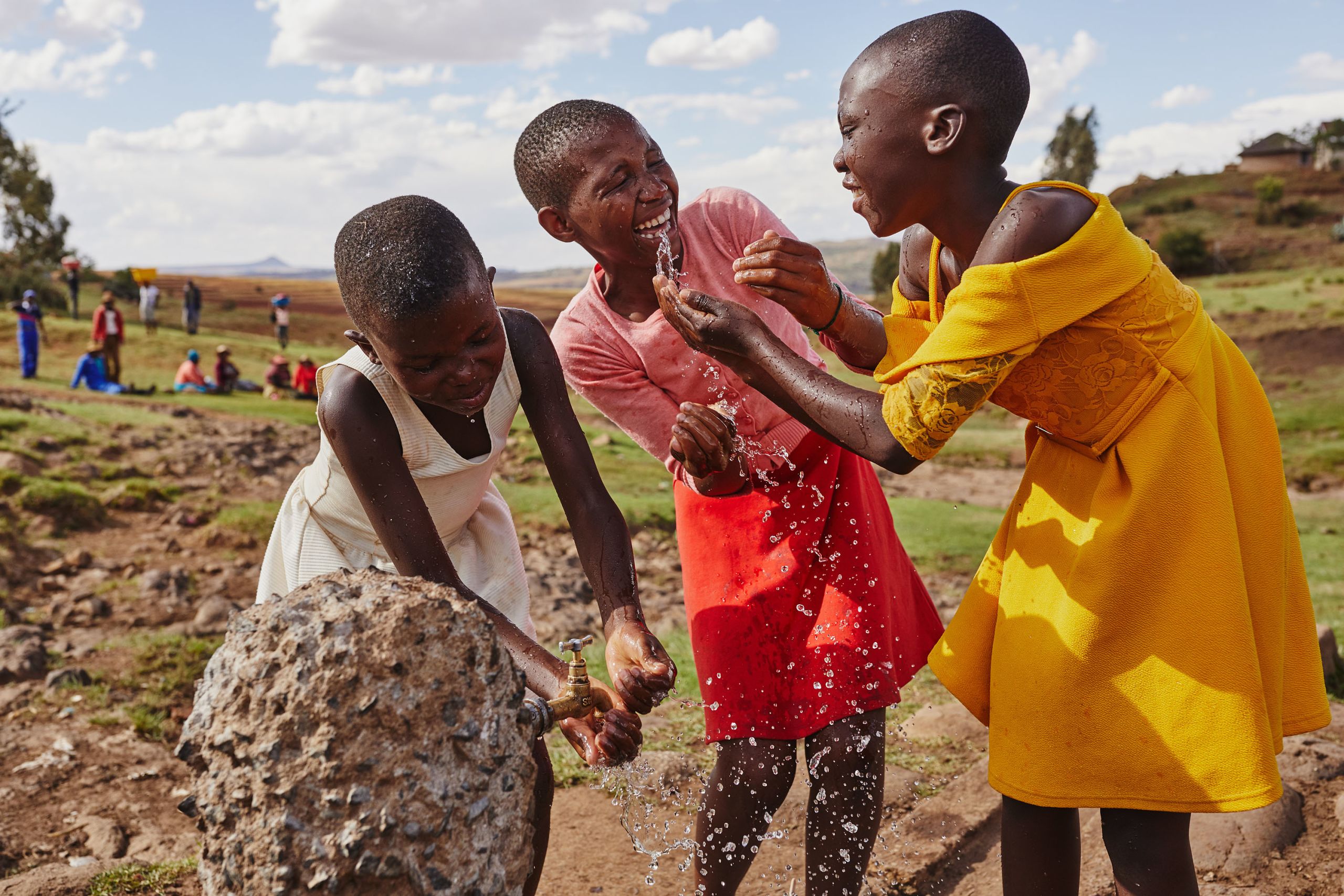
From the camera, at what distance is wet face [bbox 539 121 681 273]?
2689mm

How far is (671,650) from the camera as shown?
5332 mm

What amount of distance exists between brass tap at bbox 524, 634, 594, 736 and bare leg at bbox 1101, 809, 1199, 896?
1.07 metres

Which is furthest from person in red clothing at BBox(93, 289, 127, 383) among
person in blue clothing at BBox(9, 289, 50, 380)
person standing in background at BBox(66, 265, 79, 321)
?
person standing in background at BBox(66, 265, 79, 321)

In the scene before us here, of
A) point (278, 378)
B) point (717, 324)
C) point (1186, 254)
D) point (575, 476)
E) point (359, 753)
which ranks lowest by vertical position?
point (278, 378)

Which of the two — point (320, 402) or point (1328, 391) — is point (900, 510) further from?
point (1328, 391)

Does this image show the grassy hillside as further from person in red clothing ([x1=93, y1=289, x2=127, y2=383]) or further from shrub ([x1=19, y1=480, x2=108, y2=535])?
shrub ([x1=19, y1=480, x2=108, y2=535])

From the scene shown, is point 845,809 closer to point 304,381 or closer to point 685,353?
point 685,353

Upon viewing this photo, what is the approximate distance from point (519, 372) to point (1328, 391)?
50.4 ft

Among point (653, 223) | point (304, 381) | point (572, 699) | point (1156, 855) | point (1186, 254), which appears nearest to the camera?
point (572, 699)

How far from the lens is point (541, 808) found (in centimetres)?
226

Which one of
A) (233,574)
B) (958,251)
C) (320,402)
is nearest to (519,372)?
(320,402)

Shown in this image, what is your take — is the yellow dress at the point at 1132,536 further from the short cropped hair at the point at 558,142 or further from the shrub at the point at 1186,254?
the shrub at the point at 1186,254

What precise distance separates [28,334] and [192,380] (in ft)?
7.15

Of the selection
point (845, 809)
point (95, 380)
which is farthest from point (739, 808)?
point (95, 380)
